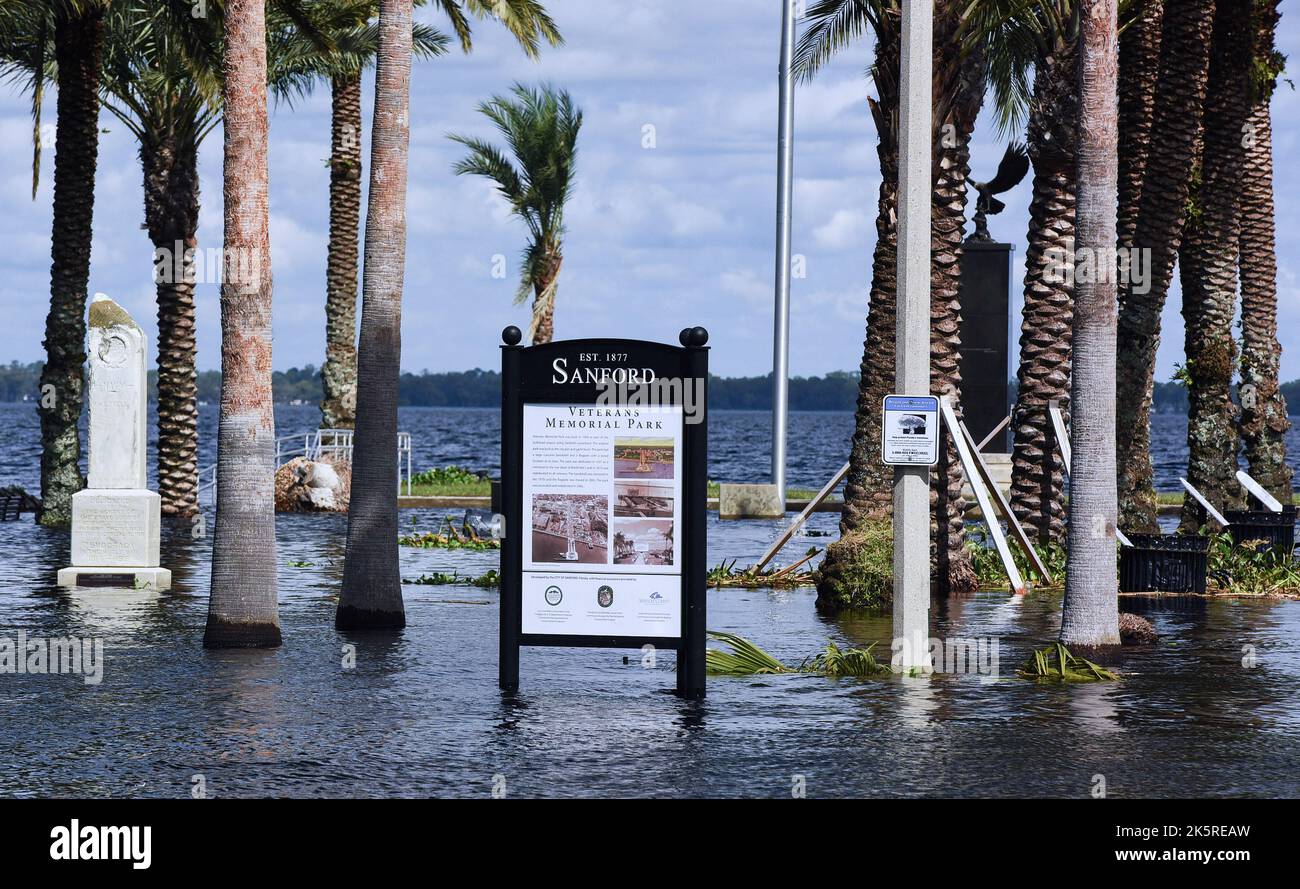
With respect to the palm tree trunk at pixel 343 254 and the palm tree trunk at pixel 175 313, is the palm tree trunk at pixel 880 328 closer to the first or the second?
the palm tree trunk at pixel 175 313

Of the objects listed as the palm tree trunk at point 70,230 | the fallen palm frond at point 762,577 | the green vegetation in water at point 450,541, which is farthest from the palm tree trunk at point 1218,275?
the palm tree trunk at point 70,230

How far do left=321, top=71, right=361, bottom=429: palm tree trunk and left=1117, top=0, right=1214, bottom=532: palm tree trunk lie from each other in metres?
19.4

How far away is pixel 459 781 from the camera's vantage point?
8391 millimetres

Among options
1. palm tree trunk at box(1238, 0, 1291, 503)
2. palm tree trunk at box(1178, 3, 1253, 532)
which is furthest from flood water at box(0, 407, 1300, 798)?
palm tree trunk at box(1238, 0, 1291, 503)

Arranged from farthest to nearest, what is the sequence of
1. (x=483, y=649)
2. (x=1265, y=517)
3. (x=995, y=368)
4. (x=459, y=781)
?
(x=995, y=368) < (x=1265, y=517) < (x=483, y=649) < (x=459, y=781)

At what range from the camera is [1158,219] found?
68.5ft

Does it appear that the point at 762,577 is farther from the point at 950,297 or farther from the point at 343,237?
the point at 343,237

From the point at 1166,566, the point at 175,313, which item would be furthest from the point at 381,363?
the point at 175,313

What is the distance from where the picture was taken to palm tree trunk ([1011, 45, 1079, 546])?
21391mm

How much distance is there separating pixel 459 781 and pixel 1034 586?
12617 millimetres

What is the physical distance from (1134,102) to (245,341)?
47.3 feet

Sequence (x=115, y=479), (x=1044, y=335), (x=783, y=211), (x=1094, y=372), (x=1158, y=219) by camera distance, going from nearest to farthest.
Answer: (x=1094, y=372) → (x=115, y=479) → (x=1158, y=219) → (x=1044, y=335) → (x=783, y=211)
